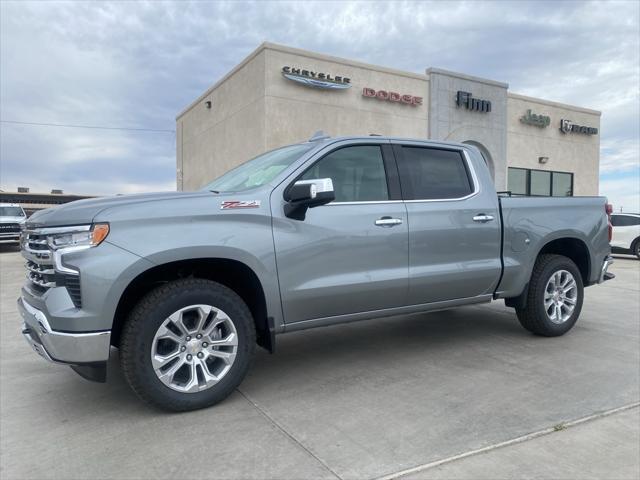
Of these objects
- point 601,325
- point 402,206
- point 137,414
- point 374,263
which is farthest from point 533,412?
point 601,325

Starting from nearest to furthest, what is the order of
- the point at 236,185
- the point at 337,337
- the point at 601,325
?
the point at 236,185, the point at 337,337, the point at 601,325

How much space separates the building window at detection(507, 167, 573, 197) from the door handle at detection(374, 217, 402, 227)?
2112cm

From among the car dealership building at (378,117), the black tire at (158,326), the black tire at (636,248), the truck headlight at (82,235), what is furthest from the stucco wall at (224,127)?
the truck headlight at (82,235)

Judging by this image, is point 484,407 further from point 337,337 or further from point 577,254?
point 577,254

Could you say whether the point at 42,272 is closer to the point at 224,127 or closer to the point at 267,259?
the point at 267,259

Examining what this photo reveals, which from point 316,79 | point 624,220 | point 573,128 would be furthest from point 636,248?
point 573,128

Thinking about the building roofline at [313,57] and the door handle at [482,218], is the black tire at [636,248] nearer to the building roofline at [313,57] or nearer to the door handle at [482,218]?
the building roofline at [313,57]

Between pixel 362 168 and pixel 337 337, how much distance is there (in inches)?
77.8

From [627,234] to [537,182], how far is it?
9.66 metres

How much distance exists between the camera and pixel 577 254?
5.57m

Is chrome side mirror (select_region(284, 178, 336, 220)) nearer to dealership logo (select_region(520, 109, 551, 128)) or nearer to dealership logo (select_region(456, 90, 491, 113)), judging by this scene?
Answer: dealership logo (select_region(456, 90, 491, 113))

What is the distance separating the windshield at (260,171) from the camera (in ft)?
13.1

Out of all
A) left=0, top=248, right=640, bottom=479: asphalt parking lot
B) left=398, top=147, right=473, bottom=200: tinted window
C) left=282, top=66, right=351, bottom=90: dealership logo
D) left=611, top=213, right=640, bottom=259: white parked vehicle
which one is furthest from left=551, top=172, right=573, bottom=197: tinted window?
left=398, top=147, right=473, bottom=200: tinted window

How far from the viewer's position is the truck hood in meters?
3.11
